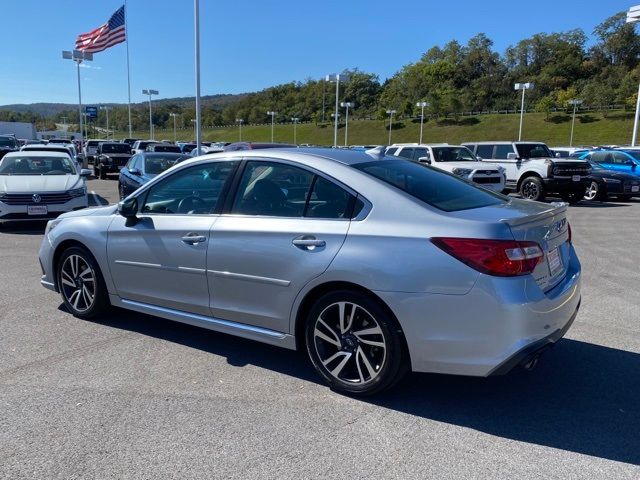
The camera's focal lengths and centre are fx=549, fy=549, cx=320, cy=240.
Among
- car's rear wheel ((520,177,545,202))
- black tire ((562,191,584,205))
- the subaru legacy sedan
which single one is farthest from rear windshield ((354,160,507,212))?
black tire ((562,191,584,205))

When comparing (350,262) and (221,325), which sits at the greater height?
(350,262)

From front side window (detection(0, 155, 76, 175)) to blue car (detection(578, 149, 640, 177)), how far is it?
1795 centimetres

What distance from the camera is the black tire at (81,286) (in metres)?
5.12

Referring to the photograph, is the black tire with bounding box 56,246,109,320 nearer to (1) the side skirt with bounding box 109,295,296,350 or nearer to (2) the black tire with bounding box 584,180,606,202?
(1) the side skirt with bounding box 109,295,296,350

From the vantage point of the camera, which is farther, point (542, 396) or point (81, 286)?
point (81, 286)

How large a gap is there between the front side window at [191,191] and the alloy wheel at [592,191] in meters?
16.9

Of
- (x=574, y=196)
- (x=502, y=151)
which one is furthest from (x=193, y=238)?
(x=502, y=151)

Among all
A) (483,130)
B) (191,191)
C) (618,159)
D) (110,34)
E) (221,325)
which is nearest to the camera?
(221,325)

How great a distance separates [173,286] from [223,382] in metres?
0.96

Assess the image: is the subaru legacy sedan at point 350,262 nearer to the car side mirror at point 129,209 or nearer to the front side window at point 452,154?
the car side mirror at point 129,209

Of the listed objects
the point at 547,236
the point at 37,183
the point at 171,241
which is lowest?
the point at 37,183

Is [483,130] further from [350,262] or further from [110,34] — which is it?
[350,262]

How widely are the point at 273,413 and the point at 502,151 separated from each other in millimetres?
17020

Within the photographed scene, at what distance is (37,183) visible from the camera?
36.7 feet
